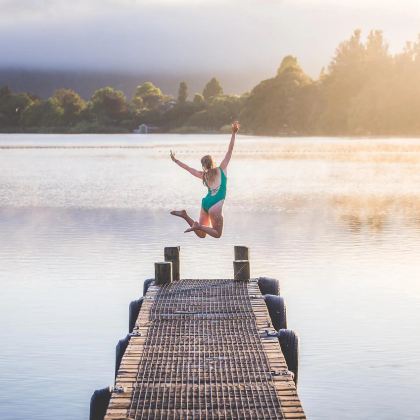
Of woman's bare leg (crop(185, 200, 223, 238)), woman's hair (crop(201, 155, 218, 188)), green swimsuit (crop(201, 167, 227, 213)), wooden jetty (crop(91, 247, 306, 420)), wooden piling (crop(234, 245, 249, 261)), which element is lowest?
wooden jetty (crop(91, 247, 306, 420))

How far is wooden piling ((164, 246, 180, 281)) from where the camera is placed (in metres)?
20.2

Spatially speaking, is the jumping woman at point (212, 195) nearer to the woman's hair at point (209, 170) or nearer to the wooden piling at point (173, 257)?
the woman's hair at point (209, 170)

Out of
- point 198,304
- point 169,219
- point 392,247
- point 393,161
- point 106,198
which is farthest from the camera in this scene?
point 393,161

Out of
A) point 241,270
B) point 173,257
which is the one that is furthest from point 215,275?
point 241,270

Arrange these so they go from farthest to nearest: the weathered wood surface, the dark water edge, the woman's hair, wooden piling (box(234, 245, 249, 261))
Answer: wooden piling (box(234, 245, 249, 261))
the woman's hair
the dark water edge
the weathered wood surface

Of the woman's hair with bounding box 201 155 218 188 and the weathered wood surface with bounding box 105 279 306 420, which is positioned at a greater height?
the woman's hair with bounding box 201 155 218 188

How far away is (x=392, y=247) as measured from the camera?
30.5 m

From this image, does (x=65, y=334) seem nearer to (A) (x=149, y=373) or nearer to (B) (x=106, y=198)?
(A) (x=149, y=373)

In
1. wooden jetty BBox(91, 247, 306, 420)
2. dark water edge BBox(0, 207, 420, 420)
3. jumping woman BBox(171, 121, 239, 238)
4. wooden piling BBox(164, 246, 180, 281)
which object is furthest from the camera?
wooden piling BBox(164, 246, 180, 281)

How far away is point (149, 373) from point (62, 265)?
14.2m

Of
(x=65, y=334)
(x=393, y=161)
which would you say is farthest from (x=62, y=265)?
(x=393, y=161)

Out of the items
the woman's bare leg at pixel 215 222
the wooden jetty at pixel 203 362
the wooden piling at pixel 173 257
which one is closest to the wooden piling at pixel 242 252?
the woman's bare leg at pixel 215 222

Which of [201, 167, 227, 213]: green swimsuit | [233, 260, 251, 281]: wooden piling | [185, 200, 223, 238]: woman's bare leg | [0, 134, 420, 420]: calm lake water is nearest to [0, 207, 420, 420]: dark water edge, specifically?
[0, 134, 420, 420]: calm lake water

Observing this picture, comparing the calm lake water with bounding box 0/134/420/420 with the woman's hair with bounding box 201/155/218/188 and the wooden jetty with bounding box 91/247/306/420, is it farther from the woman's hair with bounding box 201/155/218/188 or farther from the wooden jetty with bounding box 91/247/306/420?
the woman's hair with bounding box 201/155/218/188
